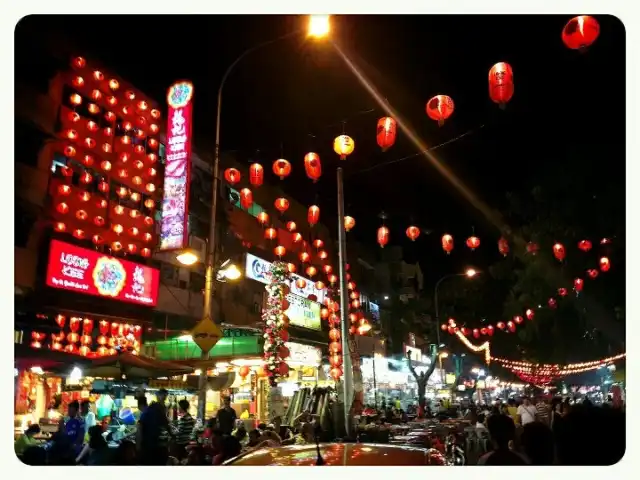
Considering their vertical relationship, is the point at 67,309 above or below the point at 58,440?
above

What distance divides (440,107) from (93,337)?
15219 mm

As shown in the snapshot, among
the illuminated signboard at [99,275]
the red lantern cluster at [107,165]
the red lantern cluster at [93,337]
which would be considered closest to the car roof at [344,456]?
the illuminated signboard at [99,275]

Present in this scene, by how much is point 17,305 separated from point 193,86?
8939mm

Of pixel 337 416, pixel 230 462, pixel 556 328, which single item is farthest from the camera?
pixel 556 328

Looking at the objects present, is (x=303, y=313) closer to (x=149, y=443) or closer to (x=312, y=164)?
(x=312, y=164)

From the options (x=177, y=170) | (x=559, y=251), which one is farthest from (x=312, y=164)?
(x=559, y=251)

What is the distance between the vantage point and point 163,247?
17578 mm

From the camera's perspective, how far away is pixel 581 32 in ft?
29.6

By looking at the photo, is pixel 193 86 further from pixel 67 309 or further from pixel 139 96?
pixel 67 309

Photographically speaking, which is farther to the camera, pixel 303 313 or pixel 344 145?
pixel 303 313

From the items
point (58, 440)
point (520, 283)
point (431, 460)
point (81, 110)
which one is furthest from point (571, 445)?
point (81, 110)

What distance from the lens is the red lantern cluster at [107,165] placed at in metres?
19.3

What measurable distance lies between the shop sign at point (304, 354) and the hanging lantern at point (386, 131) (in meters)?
13.1

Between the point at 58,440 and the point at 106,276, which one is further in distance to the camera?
the point at 106,276
